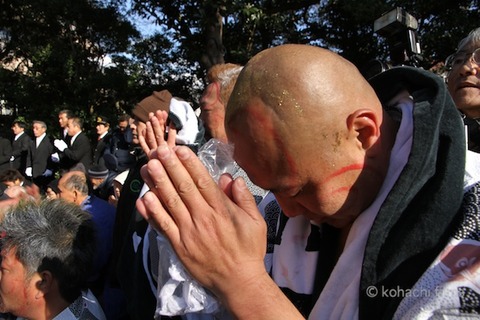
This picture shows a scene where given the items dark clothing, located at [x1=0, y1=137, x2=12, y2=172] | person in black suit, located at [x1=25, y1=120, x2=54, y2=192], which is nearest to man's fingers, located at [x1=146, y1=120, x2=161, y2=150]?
person in black suit, located at [x1=25, y1=120, x2=54, y2=192]

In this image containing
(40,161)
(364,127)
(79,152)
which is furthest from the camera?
(40,161)

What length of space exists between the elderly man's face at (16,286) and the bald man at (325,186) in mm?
1439

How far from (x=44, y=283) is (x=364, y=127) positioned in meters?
1.74

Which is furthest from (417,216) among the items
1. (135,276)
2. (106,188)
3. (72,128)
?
(72,128)

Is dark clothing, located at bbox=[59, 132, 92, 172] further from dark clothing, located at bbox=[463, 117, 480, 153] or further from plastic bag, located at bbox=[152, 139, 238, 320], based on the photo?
plastic bag, located at bbox=[152, 139, 238, 320]

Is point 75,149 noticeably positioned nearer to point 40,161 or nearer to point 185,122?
point 40,161

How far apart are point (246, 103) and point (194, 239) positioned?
349 millimetres

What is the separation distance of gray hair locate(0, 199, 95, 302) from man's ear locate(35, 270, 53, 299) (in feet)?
0.06

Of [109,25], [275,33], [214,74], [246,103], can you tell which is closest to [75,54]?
[109,25]

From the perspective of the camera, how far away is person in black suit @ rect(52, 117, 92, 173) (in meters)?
7.95

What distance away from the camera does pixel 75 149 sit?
314 inches

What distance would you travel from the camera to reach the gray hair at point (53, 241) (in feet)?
7.22

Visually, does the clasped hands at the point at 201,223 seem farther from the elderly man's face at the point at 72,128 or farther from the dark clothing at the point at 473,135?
the elderly man's face at the point at 72,128

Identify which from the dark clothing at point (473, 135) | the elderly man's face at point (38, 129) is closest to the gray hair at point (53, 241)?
the dark clothing at point (473, 135)
